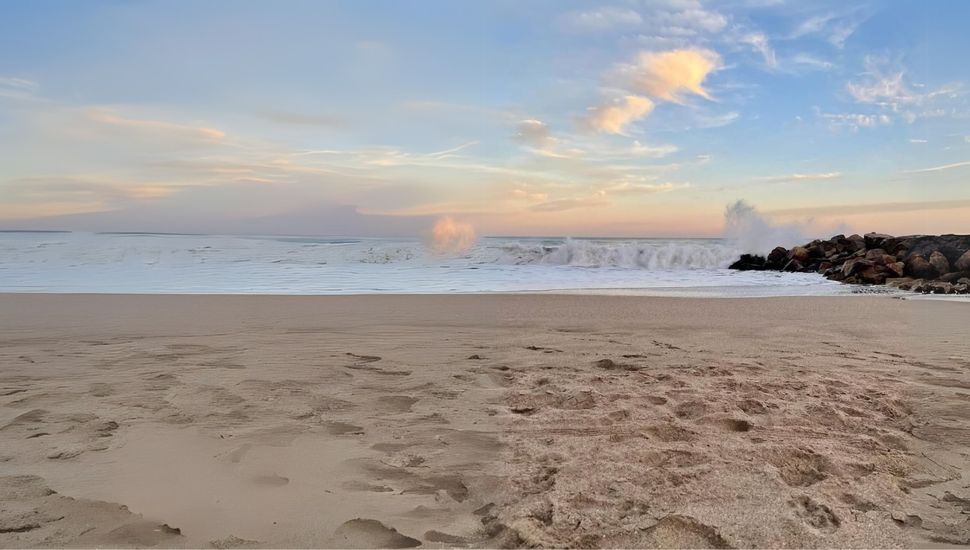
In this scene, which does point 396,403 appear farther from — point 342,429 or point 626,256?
point 626,256

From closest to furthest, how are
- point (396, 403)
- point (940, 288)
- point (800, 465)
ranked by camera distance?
1. point (800, 465)
2. point (396, 403)
3. point (940, 288)

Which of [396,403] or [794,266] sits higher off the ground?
[794,266]

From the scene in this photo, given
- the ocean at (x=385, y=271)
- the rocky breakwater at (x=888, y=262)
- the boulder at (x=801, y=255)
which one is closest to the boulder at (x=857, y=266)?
the rocky breakwater at (x=888, y=262)

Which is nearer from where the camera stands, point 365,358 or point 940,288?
point 365,358

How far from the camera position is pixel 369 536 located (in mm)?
1869

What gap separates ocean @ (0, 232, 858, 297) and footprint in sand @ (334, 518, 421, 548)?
7770mm

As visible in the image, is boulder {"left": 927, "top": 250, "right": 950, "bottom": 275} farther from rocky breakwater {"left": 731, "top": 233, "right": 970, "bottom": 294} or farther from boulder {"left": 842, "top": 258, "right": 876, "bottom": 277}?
boulder {"left": 842, "top": 258, "right": 876, "bottom": 277}

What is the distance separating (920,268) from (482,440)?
41.1 ft

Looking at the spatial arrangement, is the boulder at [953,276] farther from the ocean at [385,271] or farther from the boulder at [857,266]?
the ocean at [385,271]

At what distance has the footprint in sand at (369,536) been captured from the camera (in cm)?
182

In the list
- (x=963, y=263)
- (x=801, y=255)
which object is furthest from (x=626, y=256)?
(x=963, y=263)

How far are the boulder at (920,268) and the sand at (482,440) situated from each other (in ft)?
24.6

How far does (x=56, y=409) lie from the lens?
3.08 meters

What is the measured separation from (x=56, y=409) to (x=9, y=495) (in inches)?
44.5
